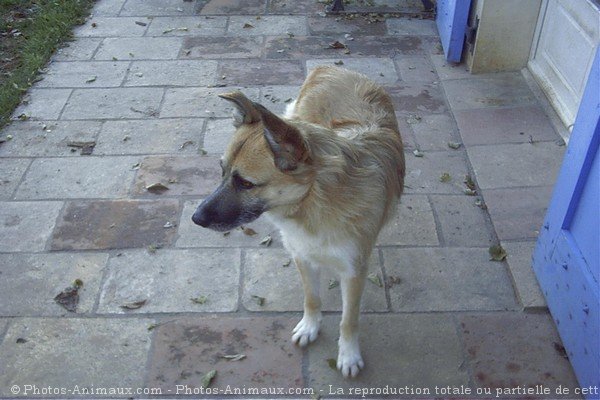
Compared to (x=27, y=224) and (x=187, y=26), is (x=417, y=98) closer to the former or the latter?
(x=187, y=26)

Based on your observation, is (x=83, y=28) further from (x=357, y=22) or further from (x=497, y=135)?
(x=497, y=135)

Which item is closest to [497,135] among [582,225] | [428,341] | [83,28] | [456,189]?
[456,189]

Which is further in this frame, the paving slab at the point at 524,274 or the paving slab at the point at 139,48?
the paving slab at the point at 139,48

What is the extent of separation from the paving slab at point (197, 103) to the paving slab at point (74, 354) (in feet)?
8.05

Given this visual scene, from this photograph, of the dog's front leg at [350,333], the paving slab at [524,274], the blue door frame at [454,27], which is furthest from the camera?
the blue door frame at [454,27]

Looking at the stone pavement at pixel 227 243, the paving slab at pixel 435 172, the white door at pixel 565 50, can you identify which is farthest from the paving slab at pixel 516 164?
the white door at pixel 565 50

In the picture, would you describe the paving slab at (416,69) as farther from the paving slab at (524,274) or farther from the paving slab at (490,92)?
the paving slab at (524,274)

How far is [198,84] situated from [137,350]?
128 inches

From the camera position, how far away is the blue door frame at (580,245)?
2795mm

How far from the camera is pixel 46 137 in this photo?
499 cm

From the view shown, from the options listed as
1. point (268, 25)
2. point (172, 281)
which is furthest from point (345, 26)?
point (172, 281)

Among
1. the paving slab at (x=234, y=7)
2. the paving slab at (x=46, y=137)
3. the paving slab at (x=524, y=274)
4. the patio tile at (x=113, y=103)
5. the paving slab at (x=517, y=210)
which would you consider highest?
the paving slab at (x=524, y=274)

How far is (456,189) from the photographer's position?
432 cm

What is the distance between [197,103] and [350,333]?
10.4 ft
